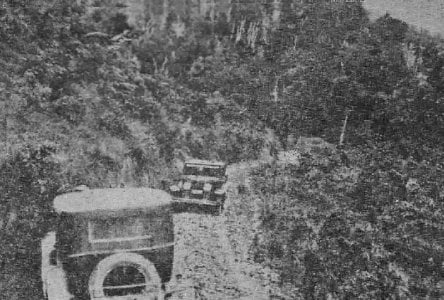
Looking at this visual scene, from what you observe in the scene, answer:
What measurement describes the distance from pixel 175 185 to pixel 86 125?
85 cm

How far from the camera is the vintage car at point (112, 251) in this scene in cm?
236

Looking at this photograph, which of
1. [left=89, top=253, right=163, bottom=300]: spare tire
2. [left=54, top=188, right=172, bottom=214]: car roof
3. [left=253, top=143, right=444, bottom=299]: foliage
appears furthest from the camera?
[left=54, top=188, right=172, bottom=214]: car roof

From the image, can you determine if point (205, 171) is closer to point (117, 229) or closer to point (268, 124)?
point (268, 124)

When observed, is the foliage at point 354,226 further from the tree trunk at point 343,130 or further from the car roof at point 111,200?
the car roof at point 111,200

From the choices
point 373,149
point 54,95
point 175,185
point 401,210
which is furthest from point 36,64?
point 401,210

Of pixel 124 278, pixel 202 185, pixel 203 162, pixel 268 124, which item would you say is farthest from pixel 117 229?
pixel 268 124

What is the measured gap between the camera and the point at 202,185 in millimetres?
2727

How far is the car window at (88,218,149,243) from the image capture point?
241 centimetres

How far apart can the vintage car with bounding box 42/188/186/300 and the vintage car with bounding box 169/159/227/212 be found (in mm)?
227

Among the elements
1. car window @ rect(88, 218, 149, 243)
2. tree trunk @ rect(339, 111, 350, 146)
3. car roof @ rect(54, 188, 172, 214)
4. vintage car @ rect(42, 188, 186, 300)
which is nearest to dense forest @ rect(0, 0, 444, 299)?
tree trunk @ rect(339, 111, 350, 146)

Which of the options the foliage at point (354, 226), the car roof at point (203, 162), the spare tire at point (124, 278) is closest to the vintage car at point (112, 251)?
the spare tire at point (124, 278)

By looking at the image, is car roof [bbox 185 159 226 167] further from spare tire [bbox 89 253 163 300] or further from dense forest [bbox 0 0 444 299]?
spare tire [bbox 89 253 163 300]

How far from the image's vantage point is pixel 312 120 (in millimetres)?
2467

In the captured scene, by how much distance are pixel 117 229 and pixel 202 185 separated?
1.92 ft
